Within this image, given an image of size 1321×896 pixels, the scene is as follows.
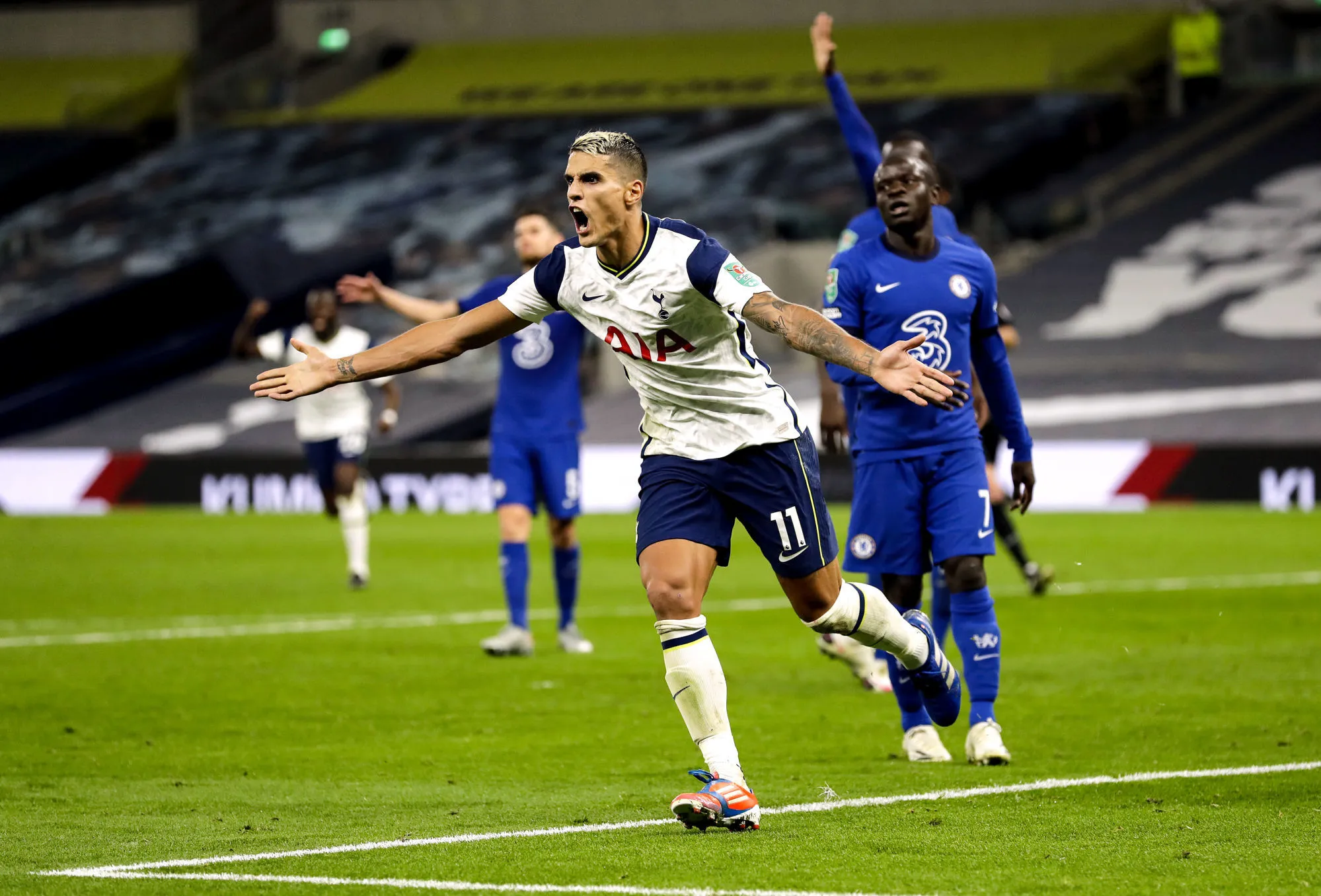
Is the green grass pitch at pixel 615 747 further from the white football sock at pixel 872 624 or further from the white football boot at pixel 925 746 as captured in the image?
the white football sock at pixel 872 624

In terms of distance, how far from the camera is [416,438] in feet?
99.9

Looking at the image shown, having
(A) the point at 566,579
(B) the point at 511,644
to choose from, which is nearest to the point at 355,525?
(A) the point at 566,579

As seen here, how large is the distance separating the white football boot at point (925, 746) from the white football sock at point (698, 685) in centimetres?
149

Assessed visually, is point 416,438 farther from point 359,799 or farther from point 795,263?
point 359,799

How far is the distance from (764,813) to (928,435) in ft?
6.13

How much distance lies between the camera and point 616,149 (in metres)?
6.07

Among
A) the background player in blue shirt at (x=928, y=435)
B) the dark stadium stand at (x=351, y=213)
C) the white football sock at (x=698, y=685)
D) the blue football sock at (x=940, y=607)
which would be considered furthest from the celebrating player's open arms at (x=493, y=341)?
the dark stadium stand at (x=351, y=213)

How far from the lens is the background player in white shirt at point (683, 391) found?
19.8 ft

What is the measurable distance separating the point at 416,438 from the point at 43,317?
1001cm

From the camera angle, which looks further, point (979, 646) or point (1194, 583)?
point (1194, 583)

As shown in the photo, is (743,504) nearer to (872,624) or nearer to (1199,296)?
(872,624)

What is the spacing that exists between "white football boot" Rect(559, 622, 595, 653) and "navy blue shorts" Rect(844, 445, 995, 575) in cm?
422

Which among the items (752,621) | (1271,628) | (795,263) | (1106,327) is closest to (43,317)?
(795,263)

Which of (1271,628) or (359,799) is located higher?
(359,799)
